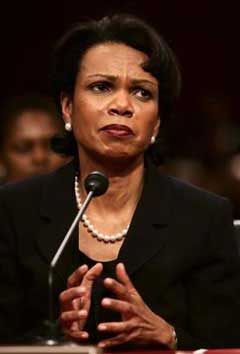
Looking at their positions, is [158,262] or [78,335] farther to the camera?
[158,262]

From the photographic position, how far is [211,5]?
248 inches

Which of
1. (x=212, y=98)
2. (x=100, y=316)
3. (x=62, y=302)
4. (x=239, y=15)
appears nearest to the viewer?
(x=62, y=302)

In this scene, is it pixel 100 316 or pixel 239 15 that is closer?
pixel 100 316

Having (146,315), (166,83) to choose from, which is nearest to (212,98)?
(166,83)

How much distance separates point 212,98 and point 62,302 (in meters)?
3.21

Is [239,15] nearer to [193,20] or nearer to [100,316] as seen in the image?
[193,20]

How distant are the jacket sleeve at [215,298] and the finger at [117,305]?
0.92 ft

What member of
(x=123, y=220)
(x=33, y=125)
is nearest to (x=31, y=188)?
(x=123, y=220)

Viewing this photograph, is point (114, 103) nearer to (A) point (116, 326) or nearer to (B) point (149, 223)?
(B) point (149, 223)

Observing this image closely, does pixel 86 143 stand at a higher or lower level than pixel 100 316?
higher

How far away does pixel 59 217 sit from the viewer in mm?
3105

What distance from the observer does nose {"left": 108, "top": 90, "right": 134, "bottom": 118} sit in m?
3.03

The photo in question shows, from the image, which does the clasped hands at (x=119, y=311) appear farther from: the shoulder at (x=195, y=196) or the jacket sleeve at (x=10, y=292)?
the shoulder at (x=195, y=196)

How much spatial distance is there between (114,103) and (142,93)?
0.34 ft
